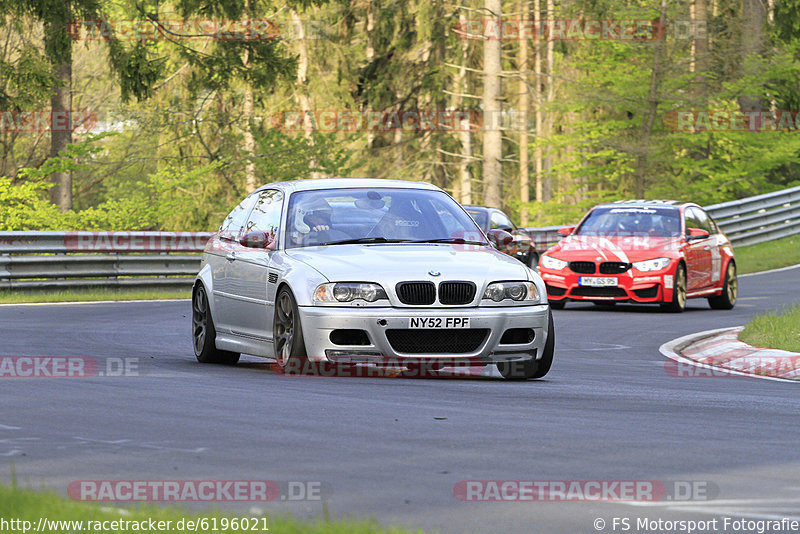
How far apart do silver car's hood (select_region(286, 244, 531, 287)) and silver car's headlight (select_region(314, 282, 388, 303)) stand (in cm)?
4

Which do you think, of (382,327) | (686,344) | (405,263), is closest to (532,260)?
(686,344)

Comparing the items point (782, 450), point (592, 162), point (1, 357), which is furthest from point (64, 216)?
point (782, 450)

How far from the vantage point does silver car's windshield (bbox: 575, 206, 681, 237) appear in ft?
70.1

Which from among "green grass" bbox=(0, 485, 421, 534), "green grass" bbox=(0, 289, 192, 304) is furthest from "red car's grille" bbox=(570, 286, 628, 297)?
"green grass" bbox=(0, 485, 421, 534)

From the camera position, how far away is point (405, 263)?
1044cm

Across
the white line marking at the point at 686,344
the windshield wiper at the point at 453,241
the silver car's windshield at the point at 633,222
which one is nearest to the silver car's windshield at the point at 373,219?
the windshield wiper at the point at 453,241

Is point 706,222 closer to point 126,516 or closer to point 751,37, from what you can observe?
point 126,516

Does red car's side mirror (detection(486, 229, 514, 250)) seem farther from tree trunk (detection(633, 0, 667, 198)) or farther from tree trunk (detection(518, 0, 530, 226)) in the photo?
tree trunk (detection(518, 0, 530, 226))

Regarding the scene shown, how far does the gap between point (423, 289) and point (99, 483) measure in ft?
15.3

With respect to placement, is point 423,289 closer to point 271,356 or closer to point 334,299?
point 334,299

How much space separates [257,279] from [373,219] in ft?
3.47

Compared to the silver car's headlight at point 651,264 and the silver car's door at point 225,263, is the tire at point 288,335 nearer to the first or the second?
the silver car's door at point 225,263

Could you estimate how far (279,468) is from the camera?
6.35 metres

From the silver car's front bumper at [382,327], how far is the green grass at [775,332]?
12.6 ft
